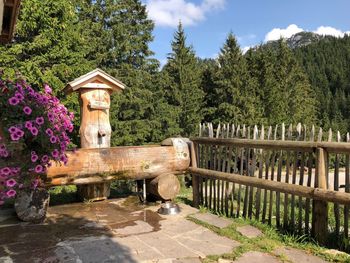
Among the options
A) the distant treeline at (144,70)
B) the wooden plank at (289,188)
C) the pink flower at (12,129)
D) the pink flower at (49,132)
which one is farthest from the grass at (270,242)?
the distant treeline at (144,70)

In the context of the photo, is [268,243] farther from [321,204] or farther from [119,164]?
[119,164]

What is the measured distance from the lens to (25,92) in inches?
154

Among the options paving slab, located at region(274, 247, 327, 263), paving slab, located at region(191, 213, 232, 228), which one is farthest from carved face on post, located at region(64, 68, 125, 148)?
paving slab, located at region(274, 247, 327, 263)

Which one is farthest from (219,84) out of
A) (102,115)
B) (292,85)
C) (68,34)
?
(102,115)

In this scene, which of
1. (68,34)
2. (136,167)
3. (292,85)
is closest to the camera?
(136,167)

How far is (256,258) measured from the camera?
3.56 meters

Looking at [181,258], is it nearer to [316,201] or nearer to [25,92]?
[316,201]

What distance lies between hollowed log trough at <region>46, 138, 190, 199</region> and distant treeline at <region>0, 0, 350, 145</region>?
37.3ft

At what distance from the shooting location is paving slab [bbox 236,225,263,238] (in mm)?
4281

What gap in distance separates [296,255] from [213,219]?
155 cm

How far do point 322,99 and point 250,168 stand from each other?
5946 cm

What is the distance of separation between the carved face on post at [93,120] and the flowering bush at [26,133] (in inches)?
69.9

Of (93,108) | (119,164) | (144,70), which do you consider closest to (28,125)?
(119,164)

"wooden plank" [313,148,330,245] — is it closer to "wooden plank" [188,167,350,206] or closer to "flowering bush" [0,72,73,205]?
"wooden plank" [188,167,350,206]
